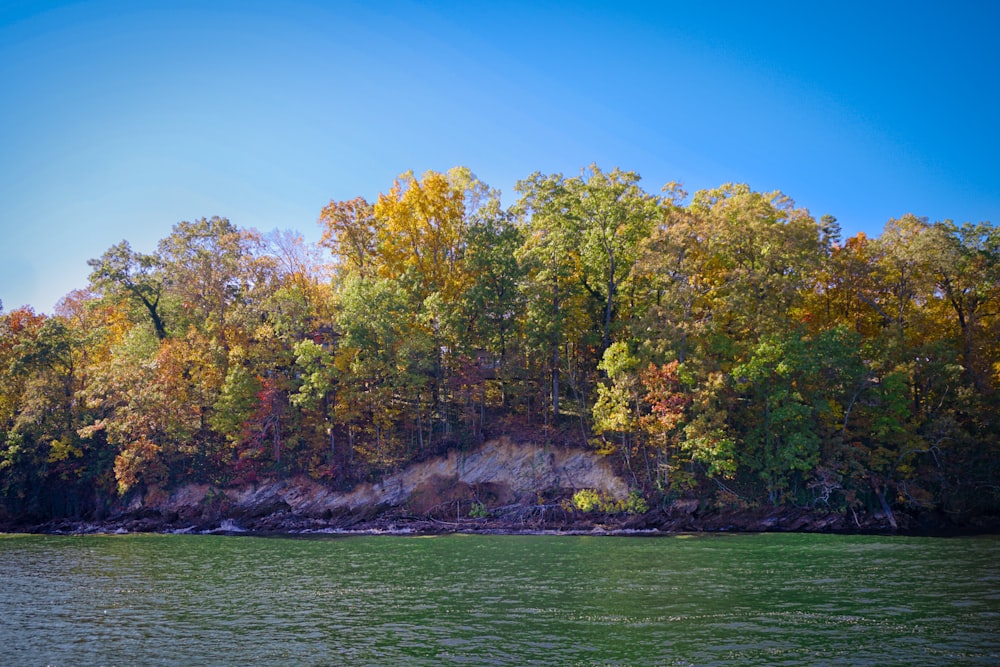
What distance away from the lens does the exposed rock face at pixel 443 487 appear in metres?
45.8

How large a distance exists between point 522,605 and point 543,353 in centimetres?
3000

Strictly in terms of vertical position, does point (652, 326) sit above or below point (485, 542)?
above

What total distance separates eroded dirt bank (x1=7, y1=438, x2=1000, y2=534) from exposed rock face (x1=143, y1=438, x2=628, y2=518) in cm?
7

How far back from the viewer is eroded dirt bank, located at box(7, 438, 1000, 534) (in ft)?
134

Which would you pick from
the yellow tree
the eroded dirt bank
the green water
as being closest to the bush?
the eroded dirt bank

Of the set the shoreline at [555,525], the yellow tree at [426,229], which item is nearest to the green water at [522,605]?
the shoreline at [555,525]

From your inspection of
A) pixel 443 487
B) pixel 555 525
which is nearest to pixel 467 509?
pixel 443 487

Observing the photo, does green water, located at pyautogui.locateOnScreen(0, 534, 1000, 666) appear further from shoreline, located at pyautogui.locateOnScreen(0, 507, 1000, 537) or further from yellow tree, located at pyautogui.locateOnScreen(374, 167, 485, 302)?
yellow tree, located at pyautogui.locateOnScreen(374, 167, 485, 302)

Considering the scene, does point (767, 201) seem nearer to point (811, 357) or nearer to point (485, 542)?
point (811, 357)

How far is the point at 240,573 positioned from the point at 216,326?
30509mm

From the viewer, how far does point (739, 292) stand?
4397 centimetres

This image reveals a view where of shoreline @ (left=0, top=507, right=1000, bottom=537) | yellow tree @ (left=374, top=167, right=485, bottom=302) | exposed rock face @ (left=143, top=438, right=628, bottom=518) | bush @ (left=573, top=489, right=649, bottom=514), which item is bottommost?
shoreline @ (left=0, top=507, right=1000, bottom=537)

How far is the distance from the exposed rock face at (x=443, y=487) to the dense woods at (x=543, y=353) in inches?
51.6

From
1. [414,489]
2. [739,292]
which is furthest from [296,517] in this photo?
[739,292]
